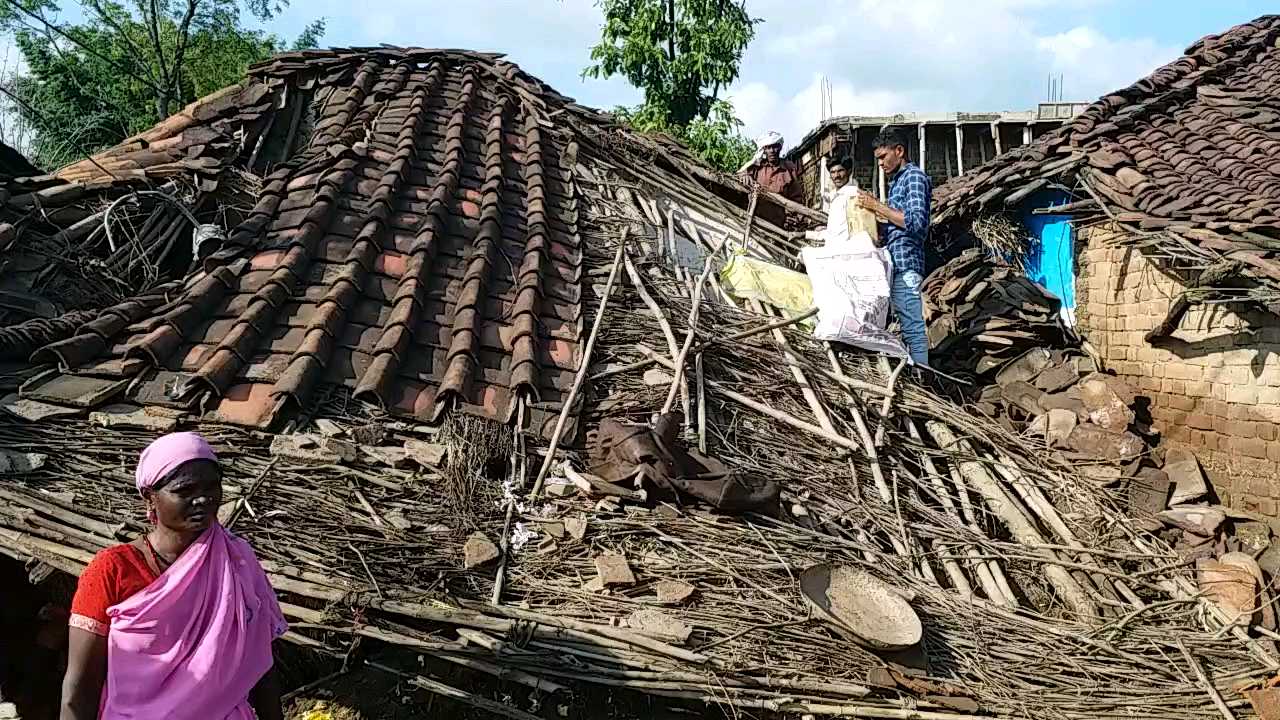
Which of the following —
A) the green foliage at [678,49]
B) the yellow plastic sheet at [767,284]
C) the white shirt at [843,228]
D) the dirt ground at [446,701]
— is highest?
the green foliage at [678,49]

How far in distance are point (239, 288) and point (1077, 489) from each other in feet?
18.5

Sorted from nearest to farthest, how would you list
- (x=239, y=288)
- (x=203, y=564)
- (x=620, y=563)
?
(x=203, y=564), (x=620, y=563), (x=239, y=288)

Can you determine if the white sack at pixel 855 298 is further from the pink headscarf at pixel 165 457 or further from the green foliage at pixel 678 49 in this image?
the green foliage at pixel 678 49

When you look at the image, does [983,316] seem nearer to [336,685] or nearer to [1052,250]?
[1052,250]

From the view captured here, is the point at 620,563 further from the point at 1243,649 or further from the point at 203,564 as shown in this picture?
the point at 1243,649

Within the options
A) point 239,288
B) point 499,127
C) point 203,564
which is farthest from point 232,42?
point 203,564

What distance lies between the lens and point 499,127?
23.7 ft

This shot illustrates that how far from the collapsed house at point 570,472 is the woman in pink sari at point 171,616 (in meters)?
0.90

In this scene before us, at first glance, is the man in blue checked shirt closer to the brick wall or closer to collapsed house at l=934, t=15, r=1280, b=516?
collapsed house at l=934, t=15, r=1280, b=516

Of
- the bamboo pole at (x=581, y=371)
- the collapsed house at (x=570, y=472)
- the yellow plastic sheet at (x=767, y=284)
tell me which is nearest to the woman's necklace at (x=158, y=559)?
the collapsed house at (x=570, y=472)

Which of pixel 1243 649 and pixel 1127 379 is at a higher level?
pixel 1127 379

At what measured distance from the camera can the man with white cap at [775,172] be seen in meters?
8.86

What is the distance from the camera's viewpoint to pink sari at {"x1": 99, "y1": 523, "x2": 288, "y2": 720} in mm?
2316

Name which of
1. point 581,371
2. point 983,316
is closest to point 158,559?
point 581,371
